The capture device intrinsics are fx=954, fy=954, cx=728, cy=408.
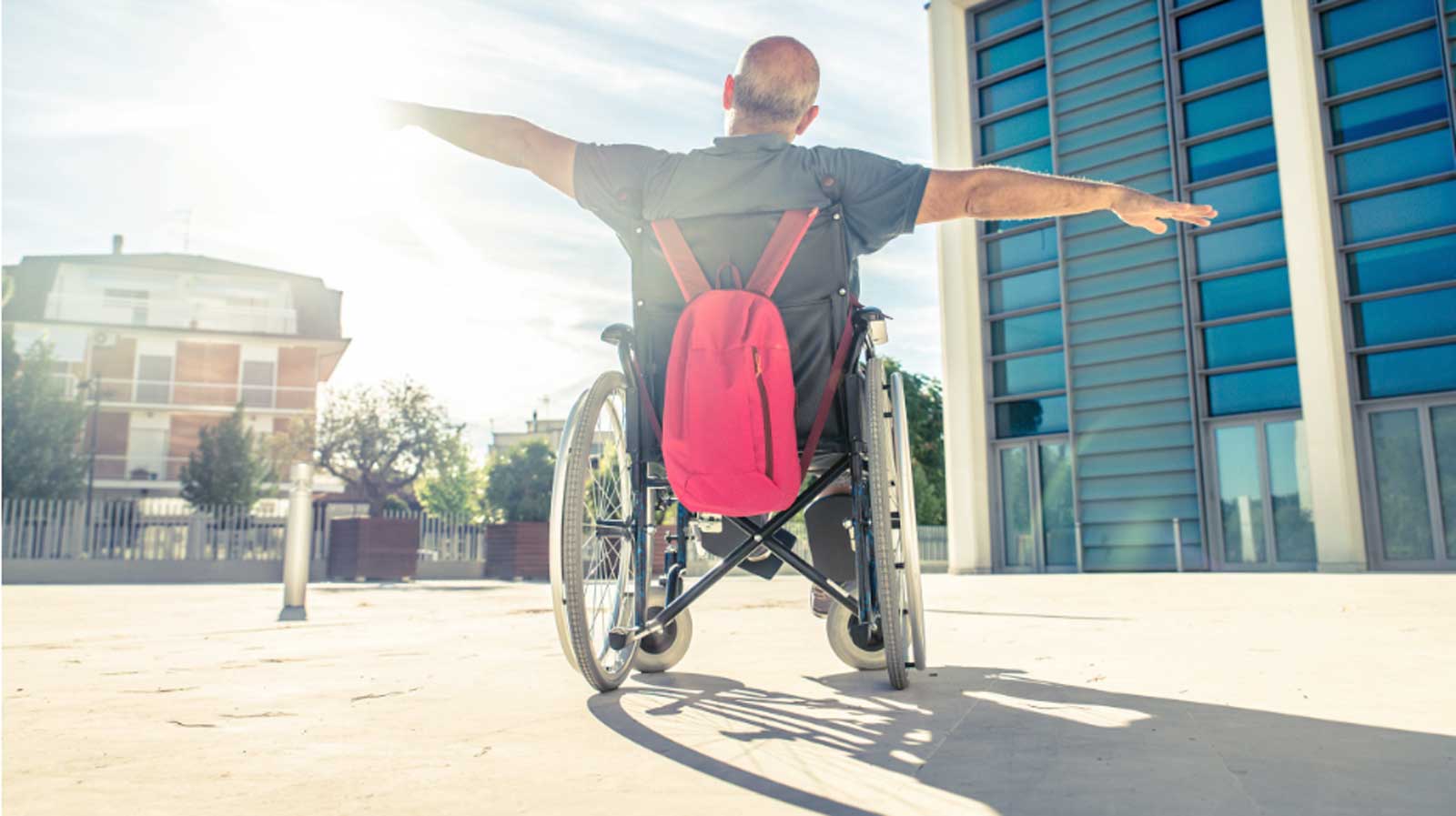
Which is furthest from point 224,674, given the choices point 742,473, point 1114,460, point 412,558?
point 412,558

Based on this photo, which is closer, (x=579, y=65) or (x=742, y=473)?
(x=742, y=473)

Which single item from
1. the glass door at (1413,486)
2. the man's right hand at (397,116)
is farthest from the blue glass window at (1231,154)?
the man's right hand at (397,116)

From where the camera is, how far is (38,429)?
30.2 meters

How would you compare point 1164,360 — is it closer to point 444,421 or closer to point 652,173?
point 652,173

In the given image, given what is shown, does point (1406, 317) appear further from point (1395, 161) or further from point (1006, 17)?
point (1006, 17)

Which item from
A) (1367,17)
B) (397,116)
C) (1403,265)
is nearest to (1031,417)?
(1403,265)

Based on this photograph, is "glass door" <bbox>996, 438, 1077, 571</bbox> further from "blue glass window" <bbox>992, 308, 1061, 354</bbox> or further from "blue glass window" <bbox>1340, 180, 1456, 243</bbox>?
"blue glass window" <bbox>1340, 180, 1456, 243</bbox>

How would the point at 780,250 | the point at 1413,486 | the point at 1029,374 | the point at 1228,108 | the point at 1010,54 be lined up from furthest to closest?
the point at 1010,54 → the point at 1029,374 → the point at 1228,108 → the point at 1413,486 → the point at 780,250

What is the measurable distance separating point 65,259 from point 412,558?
35.9m

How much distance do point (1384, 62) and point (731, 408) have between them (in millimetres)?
18357

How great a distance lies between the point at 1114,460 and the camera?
17.8 meters

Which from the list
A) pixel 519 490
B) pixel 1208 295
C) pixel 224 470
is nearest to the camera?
pixel 1208 295

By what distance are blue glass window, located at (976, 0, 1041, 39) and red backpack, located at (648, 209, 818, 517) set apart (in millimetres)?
20123

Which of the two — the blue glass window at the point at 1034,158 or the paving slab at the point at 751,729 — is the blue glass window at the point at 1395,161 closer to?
the blue glass window at the point at 1034,158
